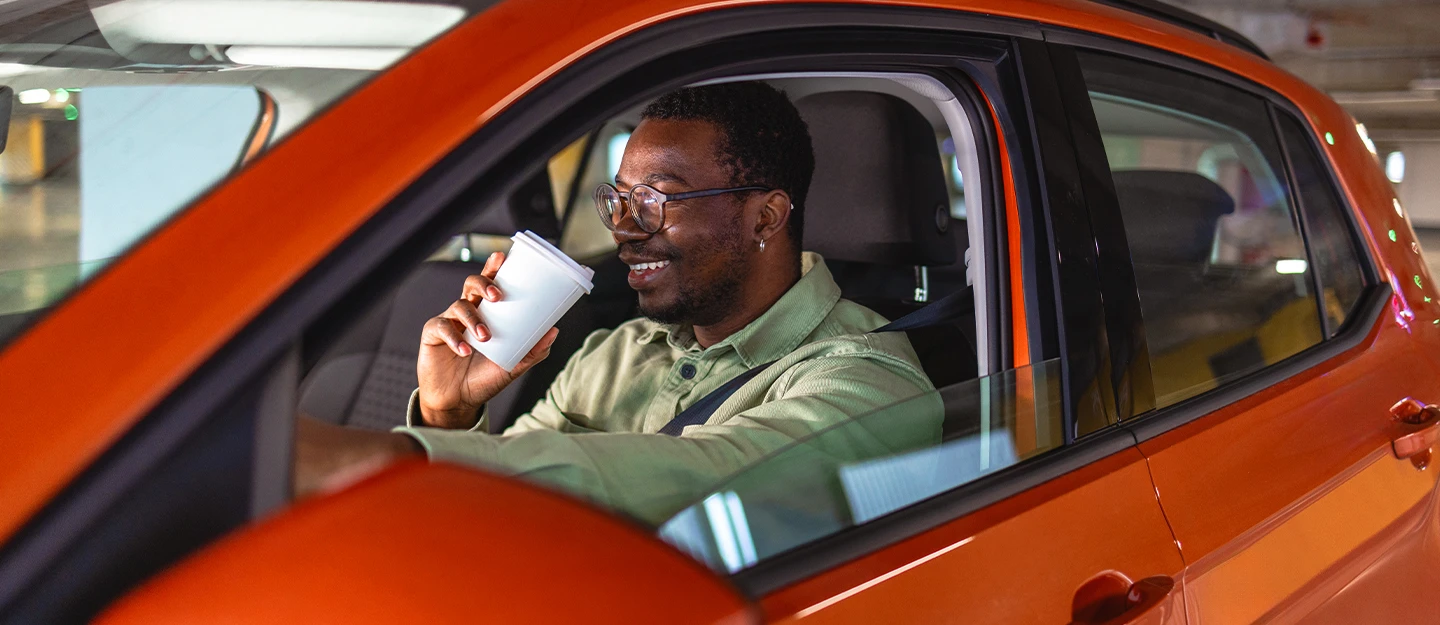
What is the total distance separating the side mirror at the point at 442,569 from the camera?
2.09 feet

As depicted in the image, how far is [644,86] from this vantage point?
96cm

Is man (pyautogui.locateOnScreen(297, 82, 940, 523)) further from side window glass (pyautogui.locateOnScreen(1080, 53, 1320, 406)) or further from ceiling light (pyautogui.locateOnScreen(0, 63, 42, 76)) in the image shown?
ceiling light (pyautogui.locateOnScreen(0, 63, 42, 76))

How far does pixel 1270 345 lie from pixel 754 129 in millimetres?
910

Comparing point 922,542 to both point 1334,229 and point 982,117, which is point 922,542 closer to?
point 982,117

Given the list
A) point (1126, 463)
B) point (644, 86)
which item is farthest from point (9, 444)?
point (1126, 463)

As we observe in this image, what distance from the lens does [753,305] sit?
207 centimetres

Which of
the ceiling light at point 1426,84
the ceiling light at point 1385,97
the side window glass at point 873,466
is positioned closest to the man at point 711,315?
the side window glass at point 873,466

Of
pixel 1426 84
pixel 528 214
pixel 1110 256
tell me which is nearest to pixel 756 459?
pixel 1110 256

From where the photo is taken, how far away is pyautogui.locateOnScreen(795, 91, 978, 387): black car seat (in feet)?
7.69

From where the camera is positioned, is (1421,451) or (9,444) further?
(1421,451)

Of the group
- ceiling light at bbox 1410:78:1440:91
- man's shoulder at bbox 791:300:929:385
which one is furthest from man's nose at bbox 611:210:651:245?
ceiling light at bbox 1410:78:1440:91

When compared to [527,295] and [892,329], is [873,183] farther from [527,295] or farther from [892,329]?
A: [527,295]

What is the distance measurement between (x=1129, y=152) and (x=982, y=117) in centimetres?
51

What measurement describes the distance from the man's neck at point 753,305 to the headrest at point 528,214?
1377mm
